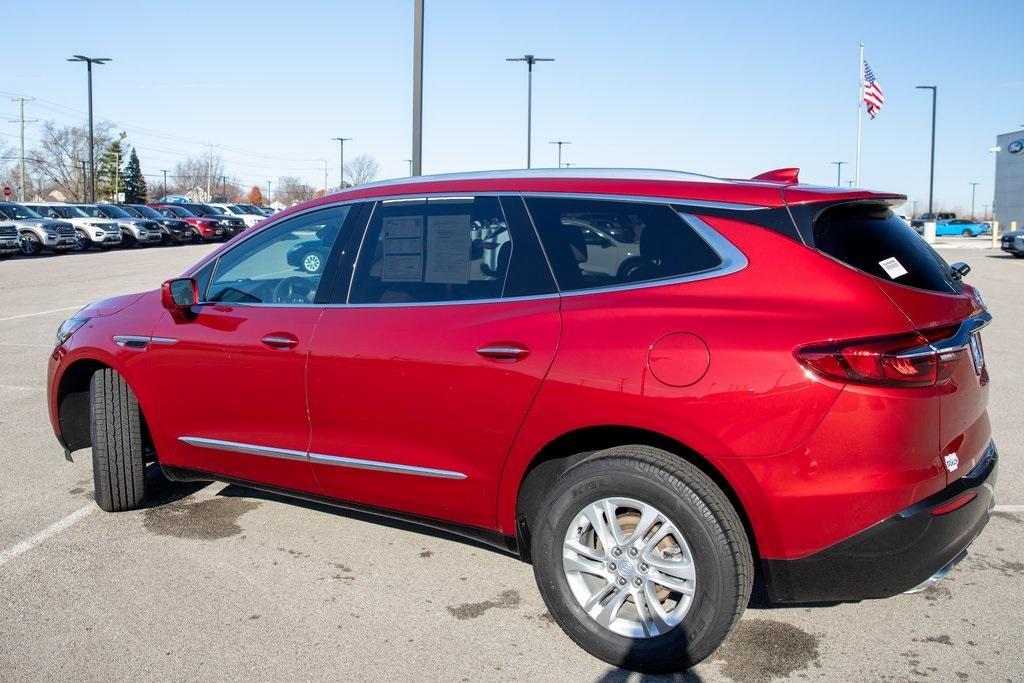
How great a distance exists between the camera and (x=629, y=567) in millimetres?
3277

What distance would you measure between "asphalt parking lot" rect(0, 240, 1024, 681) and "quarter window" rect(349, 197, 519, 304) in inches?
38.9

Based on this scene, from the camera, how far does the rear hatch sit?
3088mm

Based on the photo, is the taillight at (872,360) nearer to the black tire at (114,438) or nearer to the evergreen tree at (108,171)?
the black tire at (114,438)

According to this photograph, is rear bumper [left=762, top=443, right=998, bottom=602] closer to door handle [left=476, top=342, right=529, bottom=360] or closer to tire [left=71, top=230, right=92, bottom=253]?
door handle [left=476, top=342, right=529, bottom=360]

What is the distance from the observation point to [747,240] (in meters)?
3.23

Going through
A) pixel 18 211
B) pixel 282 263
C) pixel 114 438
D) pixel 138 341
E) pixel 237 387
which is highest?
pixel 18 211

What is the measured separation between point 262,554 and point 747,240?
2666mm

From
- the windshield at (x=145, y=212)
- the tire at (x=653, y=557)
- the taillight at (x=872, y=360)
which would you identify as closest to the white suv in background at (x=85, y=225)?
the windshield at (x=145, y=212)

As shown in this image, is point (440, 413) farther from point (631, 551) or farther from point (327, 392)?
point (631, 551)

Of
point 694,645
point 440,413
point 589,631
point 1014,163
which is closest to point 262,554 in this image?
point 440,413

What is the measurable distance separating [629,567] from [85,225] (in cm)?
3578

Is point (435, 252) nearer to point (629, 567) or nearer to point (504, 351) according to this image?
point (504, 351)

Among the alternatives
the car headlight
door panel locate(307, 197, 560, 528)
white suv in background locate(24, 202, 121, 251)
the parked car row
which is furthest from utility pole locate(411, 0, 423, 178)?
white suv in background locate(24, 202, 121, 251)

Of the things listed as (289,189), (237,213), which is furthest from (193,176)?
(237,213)
